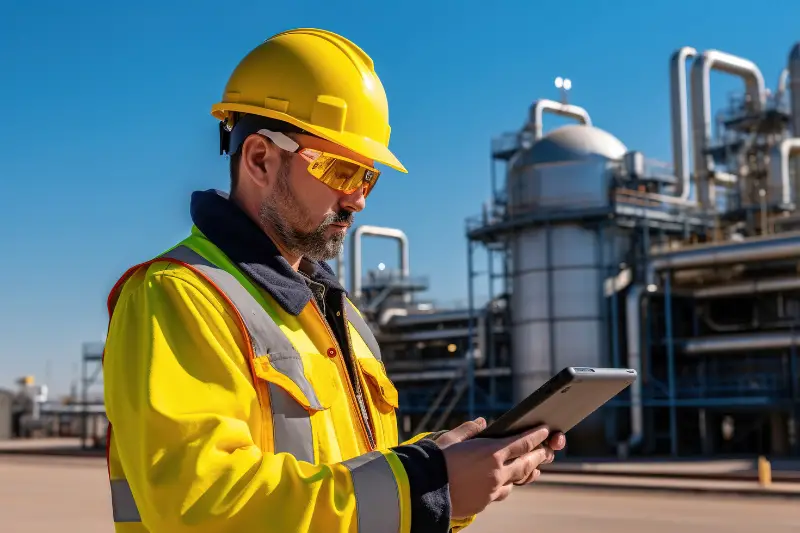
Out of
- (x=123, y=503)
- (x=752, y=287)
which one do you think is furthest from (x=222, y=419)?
(x=752, y=287)

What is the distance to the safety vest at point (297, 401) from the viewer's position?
1.85 meters

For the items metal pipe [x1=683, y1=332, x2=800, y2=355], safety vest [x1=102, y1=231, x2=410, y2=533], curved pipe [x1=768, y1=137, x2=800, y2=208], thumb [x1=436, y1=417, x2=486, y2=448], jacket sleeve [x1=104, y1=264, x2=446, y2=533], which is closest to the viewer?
jacket sleeve [x1=104, y1=264, x2=446, y2=533]

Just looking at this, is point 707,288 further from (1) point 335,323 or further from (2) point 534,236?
(1) point 335,323

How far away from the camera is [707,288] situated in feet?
110

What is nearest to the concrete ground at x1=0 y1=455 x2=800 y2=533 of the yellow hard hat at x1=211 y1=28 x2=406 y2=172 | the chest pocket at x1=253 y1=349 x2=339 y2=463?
the yellow hard hat at x1=211 y1=28 x2=406 y2=172

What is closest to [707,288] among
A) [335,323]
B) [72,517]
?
[72,517]

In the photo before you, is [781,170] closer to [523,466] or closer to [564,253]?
[564,253]

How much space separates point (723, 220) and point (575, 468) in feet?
45.7

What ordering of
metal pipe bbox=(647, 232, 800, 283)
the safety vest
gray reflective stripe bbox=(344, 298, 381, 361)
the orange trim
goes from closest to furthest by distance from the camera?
1. the safety vest
2. the orange trim
3. gray reflective stripe bbox=(344, 298, 381, 361)
4. metal pipe bbox=(647, 232, 800, 283)

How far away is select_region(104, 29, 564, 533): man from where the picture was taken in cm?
178

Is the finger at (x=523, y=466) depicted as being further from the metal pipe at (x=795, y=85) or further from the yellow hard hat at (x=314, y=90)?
the metal pipe at (x=795, y=85)

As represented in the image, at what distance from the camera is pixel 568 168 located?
33031mm

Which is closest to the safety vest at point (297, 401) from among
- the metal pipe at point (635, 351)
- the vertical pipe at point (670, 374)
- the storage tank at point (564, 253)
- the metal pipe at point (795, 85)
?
the vertical pipe at point (670, 374)

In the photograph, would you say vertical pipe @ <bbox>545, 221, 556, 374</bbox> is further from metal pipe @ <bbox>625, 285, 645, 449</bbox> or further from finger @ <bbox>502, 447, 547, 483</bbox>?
finger @ <bbox>502, 447, 547, 483</bbox>
